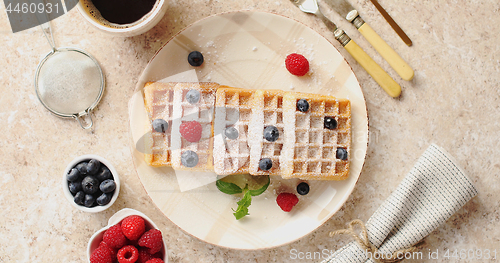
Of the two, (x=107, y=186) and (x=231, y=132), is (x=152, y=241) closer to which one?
(x=107, y=186)

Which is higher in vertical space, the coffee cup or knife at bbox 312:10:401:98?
the coffee cup

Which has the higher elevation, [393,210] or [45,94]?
[45,94]

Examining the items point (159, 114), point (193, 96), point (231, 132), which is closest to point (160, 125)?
point (159, 114)

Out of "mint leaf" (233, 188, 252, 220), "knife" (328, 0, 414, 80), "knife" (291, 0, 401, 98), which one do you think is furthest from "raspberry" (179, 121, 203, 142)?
"knife" (328, 0, 414, 80)

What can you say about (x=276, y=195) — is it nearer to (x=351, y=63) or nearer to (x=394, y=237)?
(x=394, y=237)

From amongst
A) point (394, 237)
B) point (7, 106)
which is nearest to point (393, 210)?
point (394, 237)

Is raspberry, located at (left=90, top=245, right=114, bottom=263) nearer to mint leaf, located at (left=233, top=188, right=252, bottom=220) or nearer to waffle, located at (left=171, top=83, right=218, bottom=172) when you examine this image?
waffle, located at (left=171, top=83, right=218, bottom=172)
